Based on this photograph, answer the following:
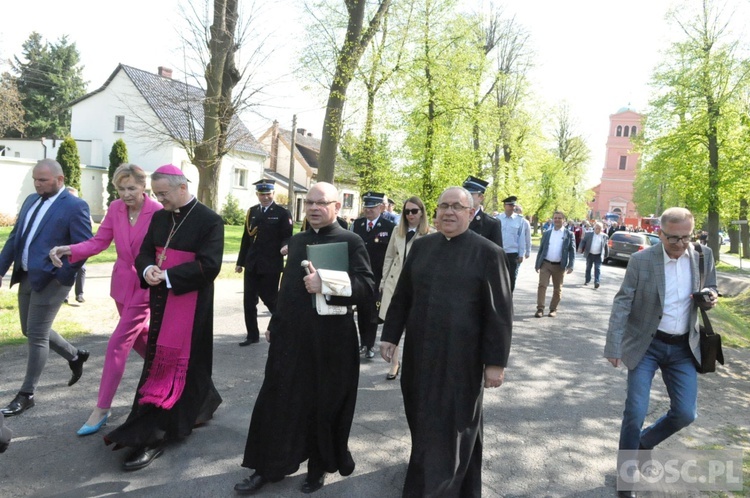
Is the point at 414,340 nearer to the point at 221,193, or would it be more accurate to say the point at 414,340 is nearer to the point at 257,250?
the point at 257,250

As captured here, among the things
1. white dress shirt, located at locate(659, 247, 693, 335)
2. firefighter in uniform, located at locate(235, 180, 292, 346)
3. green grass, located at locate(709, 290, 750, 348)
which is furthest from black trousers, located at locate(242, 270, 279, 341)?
green grass, located at locate(709, 290, 750, 348)

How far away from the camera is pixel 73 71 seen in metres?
55.6

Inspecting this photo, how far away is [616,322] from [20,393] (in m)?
4.82

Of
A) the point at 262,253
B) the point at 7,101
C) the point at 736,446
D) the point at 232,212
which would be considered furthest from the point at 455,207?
the point at 7,101

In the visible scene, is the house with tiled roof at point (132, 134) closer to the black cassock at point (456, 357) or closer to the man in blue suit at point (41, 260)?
the man in blue suit at point (41, 260)

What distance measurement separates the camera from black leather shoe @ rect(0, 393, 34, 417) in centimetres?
452

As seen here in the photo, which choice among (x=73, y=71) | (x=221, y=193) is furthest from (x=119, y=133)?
(x=73, y=71)

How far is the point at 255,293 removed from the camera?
24.1ft

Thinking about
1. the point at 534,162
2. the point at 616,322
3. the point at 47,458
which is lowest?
the point at 47,458

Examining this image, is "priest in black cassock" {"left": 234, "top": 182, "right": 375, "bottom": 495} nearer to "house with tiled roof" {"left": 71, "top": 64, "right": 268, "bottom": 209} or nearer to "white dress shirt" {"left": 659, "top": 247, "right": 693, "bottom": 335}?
"white dress shirt" {"left": 659, "top": 247, "right": 693, "bottom": 335}

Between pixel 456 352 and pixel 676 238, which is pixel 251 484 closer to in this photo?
pixel 456 352

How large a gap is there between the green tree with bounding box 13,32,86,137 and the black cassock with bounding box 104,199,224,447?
56096mm

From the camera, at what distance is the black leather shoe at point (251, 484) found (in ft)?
11.4

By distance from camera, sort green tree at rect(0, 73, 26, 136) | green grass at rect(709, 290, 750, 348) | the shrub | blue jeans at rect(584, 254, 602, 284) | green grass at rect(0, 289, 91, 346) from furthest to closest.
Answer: the shrub < green tree at rect(0, 73, 26, 136) < blue jeans at rect(584, 254, 602, 284) < green grass at rect(709, 290, 750, 348) < green grass at rect(0, 289, 91, 346)
